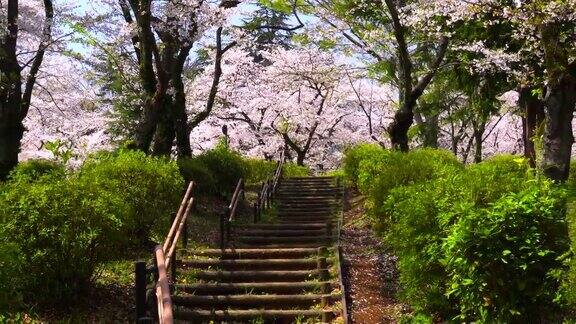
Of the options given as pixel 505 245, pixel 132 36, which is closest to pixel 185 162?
pixel 132 36

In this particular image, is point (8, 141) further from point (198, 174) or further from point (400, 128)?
point (400, 128)

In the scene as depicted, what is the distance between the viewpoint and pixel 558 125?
971cm

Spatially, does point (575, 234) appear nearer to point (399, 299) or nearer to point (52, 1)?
point (399, 299)

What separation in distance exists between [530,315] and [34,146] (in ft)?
92.3

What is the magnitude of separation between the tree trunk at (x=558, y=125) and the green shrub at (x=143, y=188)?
7114 millimetres

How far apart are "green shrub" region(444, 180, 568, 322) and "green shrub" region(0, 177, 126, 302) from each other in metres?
4.37

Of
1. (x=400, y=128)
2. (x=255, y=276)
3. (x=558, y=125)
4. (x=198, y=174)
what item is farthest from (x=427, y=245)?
(x=198, y=174)

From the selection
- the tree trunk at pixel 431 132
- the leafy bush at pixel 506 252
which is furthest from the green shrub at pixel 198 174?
the tree trunk at pixel 431 132

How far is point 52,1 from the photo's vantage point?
16.0 meters

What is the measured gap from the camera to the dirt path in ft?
26.7

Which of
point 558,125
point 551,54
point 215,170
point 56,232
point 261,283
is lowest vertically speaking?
A: point 261,283

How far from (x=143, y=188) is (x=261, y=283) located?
290cm

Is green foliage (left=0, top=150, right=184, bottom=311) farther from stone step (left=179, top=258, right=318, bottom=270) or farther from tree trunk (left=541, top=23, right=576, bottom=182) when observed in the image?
tree trunk (left=541, top=23, right=576, bottom=182)

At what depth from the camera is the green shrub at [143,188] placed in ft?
31.9
